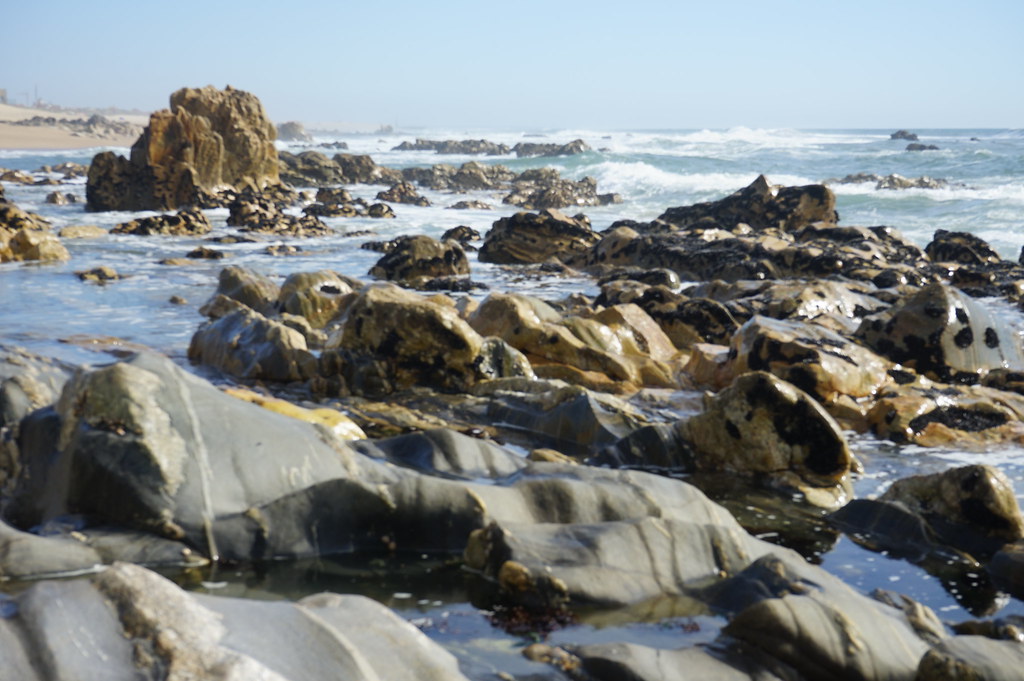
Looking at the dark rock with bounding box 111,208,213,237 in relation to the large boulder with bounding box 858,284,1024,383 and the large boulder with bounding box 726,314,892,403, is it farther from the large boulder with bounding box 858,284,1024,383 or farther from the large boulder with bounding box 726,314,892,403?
the large boulder with bounding box 858,284,1024,383

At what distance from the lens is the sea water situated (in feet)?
14.1

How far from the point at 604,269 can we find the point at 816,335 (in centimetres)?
918

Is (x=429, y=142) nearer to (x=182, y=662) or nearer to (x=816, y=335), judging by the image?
(x=816, y=335)

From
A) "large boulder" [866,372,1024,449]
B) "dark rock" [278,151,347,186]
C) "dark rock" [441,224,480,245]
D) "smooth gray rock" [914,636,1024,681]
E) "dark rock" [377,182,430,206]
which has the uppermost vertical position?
"dark rock" [278,151,347,186]

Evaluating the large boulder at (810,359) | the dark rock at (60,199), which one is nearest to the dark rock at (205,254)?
the large boulder at (810,359)

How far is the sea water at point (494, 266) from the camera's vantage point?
431 centimetres

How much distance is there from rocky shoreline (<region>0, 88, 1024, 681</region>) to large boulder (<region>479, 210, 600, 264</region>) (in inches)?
296

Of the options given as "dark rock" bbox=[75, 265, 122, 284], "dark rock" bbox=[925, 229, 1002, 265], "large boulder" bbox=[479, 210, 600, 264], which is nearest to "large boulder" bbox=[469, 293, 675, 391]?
"dark rock" bbox=[75, 265, 122, 284]

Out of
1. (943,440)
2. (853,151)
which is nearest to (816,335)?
(943,440)

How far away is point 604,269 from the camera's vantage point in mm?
17484

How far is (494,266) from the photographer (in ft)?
59.4

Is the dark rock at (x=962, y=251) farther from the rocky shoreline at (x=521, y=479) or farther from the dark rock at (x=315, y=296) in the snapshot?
the dark rock at (x=315, y=296)

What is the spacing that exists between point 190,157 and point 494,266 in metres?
15.3

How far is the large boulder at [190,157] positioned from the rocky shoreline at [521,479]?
18.8 meters
